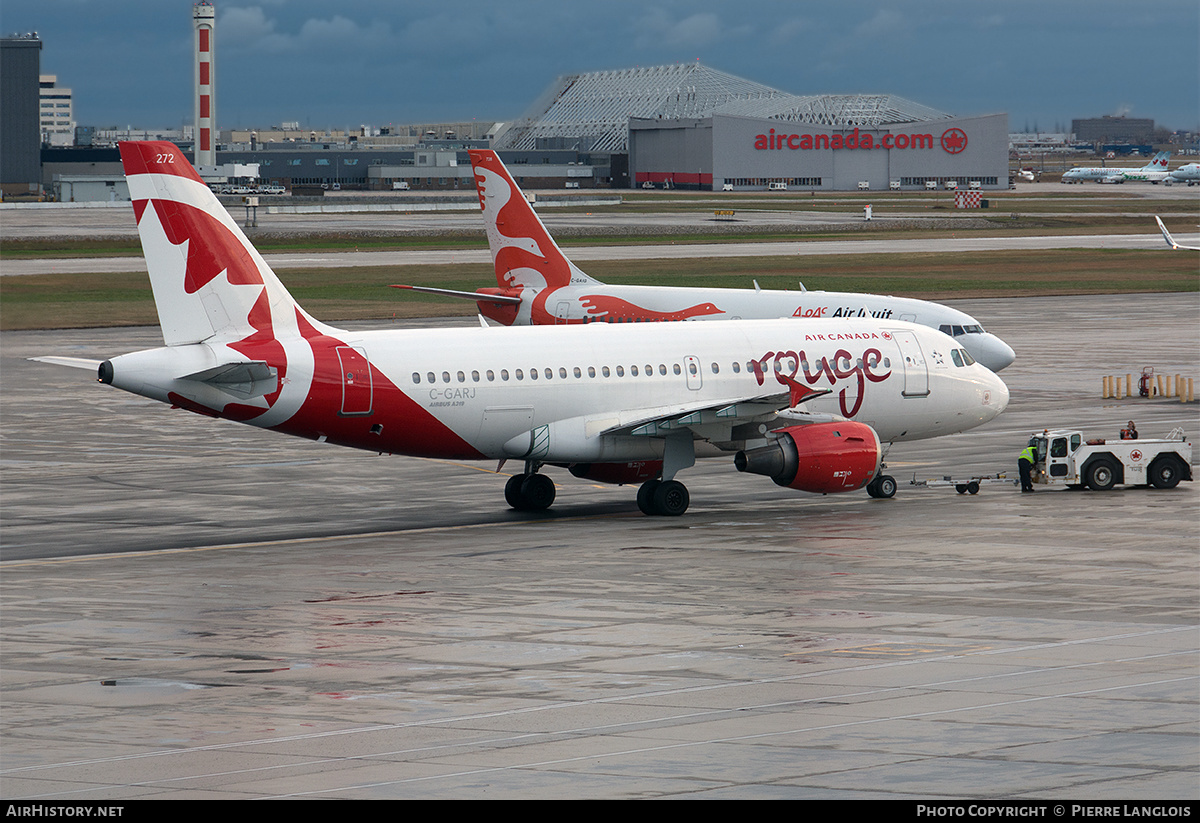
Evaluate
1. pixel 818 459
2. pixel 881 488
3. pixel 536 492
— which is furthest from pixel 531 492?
pixel 881 488

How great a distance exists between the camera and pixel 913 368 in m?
42.1

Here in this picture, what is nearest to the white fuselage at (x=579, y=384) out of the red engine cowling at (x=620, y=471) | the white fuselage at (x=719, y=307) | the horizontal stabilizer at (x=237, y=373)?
the horizontal stabilizer at (x=237, y=373)

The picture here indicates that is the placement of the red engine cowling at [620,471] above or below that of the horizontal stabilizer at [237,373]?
below

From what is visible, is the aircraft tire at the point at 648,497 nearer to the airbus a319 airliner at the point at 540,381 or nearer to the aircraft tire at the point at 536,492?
the airbus a319 airliner at the point at 540,381

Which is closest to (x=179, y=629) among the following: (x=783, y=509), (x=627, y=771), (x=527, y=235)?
(x=627, y=771)

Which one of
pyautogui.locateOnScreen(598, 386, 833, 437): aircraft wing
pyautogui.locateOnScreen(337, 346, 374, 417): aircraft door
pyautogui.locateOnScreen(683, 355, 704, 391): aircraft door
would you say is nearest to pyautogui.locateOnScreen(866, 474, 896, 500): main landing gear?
pyautogui.locateOnScreen(598, 386, 833, 437): aircraft wing

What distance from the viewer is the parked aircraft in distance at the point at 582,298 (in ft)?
195

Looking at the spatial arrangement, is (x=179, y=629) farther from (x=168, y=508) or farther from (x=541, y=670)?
(x=168, y=508)

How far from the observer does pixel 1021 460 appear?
42.2m

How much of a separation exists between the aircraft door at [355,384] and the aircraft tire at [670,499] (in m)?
7.15

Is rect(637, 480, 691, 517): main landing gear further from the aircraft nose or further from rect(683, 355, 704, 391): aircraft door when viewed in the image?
the aircraft nose

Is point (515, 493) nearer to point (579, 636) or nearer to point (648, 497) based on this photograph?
point (648, 497)

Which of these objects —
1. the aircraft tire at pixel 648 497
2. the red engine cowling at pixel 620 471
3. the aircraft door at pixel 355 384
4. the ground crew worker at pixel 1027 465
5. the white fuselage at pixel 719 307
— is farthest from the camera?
the white fuselage at pixel 719 307

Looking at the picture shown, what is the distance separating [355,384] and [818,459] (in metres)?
10.6
